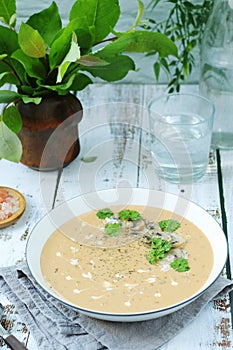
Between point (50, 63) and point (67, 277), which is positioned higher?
point (50, 63)

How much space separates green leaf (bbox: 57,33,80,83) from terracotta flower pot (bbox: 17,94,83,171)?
0.14 m

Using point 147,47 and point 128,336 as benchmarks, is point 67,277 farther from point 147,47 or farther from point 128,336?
point 147,47

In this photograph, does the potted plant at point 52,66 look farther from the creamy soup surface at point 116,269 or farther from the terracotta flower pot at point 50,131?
the creamy soup surface at point 116,269

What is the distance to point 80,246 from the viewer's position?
125 centimetres

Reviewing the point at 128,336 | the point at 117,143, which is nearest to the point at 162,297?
the point at 128,336

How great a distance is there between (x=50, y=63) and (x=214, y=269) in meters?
0.54

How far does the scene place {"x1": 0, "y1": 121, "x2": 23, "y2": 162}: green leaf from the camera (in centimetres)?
137

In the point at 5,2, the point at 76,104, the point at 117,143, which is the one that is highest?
the point at 5,2

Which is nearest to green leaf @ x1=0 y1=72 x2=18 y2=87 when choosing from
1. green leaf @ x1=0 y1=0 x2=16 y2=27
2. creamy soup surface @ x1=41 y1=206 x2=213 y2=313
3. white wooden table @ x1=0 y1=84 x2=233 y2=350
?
green leaf @ x1=0 y1=0 x2=16 y2=27

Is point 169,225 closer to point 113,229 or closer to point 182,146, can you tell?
point 113,229

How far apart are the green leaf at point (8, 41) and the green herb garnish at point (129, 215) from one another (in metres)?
0.41

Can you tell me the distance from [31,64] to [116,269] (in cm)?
47

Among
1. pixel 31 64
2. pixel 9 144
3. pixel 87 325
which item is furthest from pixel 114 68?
pixel 87 325

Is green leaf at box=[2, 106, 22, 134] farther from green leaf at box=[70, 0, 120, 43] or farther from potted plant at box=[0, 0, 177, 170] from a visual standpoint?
green leaf at box=[70, 0, 120, 43]
